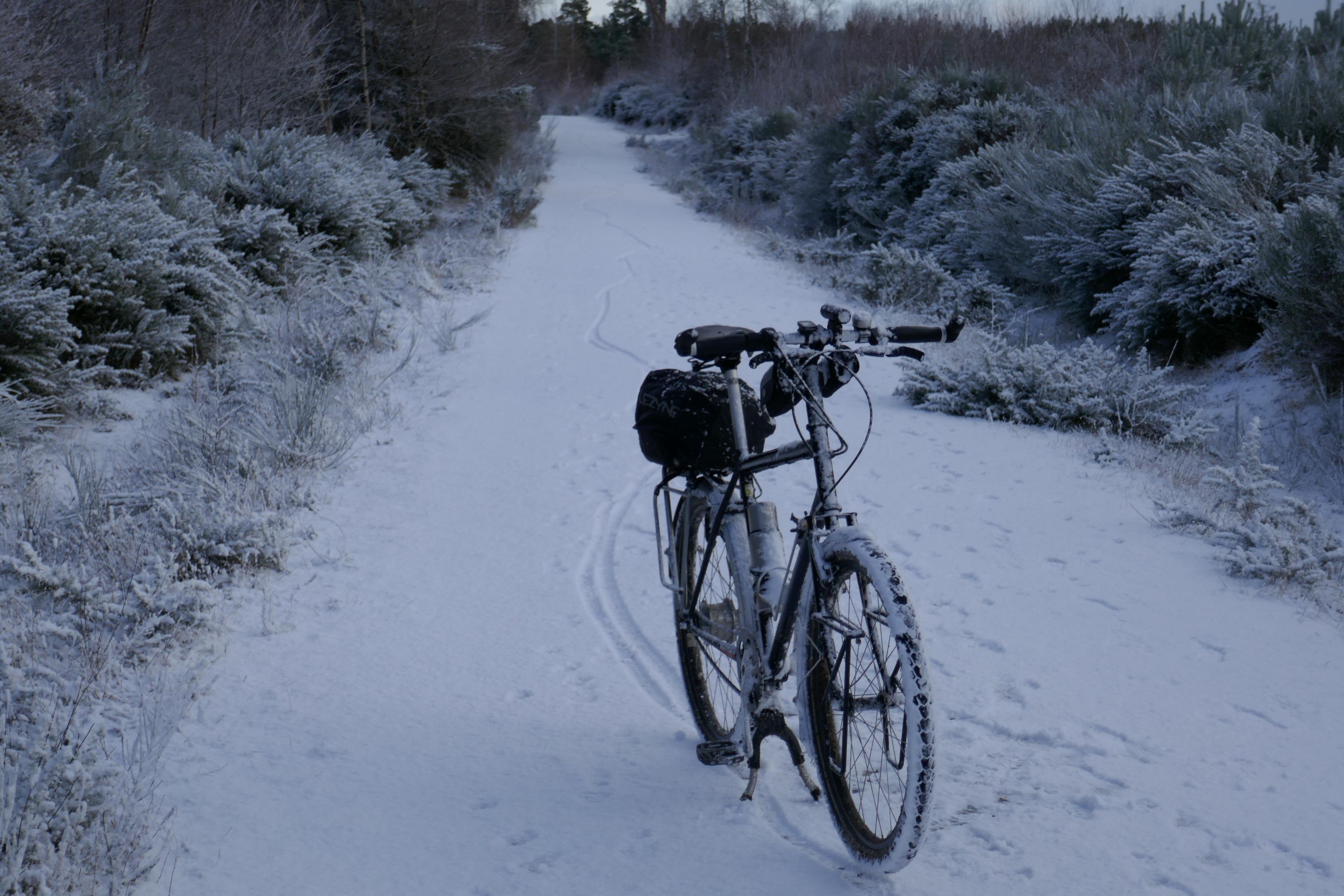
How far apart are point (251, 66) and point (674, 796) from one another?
475 inches

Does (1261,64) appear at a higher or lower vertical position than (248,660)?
higher

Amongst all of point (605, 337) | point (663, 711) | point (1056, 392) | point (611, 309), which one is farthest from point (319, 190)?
point (663, 711)

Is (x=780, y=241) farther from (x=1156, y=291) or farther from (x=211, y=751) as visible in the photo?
(x=211, y=751)

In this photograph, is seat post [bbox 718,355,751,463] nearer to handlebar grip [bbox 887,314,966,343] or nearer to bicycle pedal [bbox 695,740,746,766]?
handlebar grip [bbox 887,314,966,343]

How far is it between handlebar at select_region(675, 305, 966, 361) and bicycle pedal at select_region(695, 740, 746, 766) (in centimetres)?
115

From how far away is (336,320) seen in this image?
25.8ft

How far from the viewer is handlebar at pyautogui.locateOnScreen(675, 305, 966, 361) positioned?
2.23 metres

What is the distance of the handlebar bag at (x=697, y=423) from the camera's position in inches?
105

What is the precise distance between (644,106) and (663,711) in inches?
1702

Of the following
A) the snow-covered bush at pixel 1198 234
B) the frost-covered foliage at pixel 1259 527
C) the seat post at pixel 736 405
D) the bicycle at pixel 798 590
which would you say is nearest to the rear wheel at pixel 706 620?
the bicycle at pixel 798 590

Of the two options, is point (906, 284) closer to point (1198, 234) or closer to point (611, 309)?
point (611, 309)

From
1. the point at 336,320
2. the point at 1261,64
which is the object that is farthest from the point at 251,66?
the point at 1261,64

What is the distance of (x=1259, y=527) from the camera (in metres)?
4.28

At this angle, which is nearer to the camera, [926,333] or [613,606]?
[926,333]
